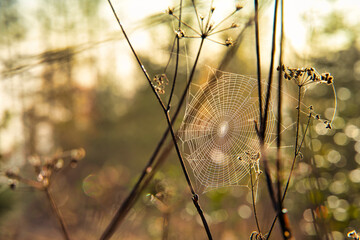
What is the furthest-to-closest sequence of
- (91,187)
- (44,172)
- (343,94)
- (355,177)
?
(91,187) → (343,94) → (355,177) → (44,172)

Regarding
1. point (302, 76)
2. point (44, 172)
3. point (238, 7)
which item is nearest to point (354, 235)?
point (302, 76)

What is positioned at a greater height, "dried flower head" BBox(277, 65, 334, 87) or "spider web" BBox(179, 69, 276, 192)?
"dried flower head" BBox(277, 65, 334, 87)

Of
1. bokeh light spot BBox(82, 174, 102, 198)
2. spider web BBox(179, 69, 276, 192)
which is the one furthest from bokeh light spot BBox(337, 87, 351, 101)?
bokeh light spot BBox(82, 174, 102, 198)

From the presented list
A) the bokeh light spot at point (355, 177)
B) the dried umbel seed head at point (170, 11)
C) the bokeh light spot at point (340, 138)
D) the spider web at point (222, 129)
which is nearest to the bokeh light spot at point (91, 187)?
the bokeh light spot at point (340, 138)

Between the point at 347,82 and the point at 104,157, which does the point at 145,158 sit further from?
the point at 347,82

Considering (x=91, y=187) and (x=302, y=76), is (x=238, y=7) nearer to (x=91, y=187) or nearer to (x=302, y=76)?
(x=302, y=76)

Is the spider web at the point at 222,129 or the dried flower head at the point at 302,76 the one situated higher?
the dried flower head at the point at 302,76

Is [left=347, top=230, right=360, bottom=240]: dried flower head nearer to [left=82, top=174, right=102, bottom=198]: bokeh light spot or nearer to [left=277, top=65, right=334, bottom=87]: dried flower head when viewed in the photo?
[left=277, top=65, right=334, bottom=87]: dried flower head

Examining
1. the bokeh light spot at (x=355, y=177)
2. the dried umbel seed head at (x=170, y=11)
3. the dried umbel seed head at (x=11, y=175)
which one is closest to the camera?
the dried umbel seed head at (x=170, y=11)

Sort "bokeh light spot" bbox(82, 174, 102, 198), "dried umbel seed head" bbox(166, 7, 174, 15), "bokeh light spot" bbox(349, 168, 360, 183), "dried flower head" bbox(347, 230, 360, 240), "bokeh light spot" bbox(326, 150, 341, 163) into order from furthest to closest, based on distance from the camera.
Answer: "bokeh light spot" bbox(82, 174, 102, 198) < "bokeh light spot" bbox(326, 150, 341, 163) < "bokeh light spot" bbox(349, 168, 360, 183) < "dried umbel seed head" bbox(166, 7, 174, 15) < "dried flower head" bbox(347, 230, 360, 240)

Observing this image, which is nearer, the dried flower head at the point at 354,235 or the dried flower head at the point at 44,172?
the dried flower head at the point at 354,235

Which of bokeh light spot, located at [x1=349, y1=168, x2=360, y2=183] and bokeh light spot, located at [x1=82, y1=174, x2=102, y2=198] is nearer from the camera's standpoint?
bokeh light spot, located at [x1=349, y1=168, x2=360, y2=183]

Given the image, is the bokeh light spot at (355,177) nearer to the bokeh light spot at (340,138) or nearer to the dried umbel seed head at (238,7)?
the bokeh light spot at (340,138)
